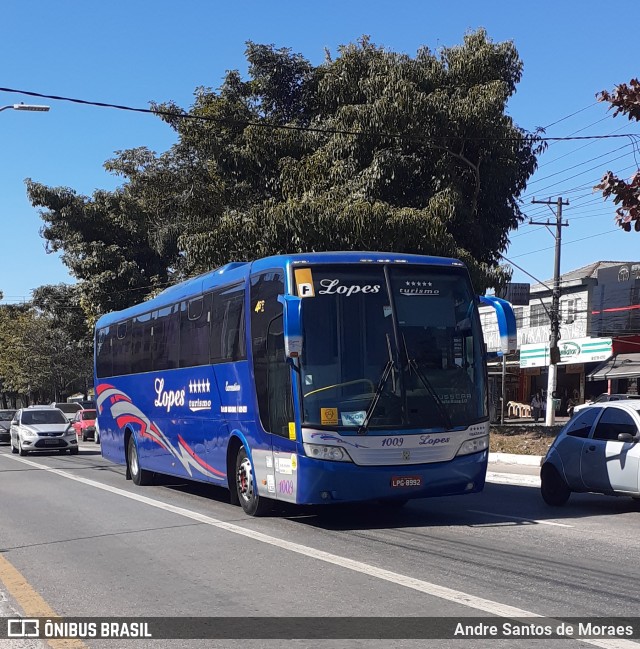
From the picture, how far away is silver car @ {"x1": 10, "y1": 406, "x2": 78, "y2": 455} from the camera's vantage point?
31.3 metres

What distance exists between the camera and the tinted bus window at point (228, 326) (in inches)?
508

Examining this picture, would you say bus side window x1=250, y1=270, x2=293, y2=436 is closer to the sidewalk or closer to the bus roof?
the bus roof

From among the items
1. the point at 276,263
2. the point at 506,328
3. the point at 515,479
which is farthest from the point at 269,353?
the point at 515,479

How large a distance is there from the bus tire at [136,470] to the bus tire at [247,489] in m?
A: 5.84

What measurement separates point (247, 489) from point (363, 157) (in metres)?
15.8

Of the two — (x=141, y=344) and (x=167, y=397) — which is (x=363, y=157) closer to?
(x=141, y=344)

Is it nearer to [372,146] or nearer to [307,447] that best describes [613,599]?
[307,447]

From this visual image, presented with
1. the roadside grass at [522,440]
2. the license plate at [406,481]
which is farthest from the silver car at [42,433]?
the license plate at [406,481]

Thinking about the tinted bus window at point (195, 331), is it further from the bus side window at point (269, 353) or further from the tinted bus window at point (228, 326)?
the bus side window at point (269, 353)

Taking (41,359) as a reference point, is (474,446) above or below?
below

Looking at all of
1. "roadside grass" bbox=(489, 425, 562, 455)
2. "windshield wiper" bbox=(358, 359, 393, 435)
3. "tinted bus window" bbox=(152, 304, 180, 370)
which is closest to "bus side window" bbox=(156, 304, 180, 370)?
"tinted bus window" bbox=(152, 304, 180, 370)

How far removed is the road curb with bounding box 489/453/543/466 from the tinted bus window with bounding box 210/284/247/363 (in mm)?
10596

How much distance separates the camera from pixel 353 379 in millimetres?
11008

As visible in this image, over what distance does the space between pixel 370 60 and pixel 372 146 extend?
10.2 ft
